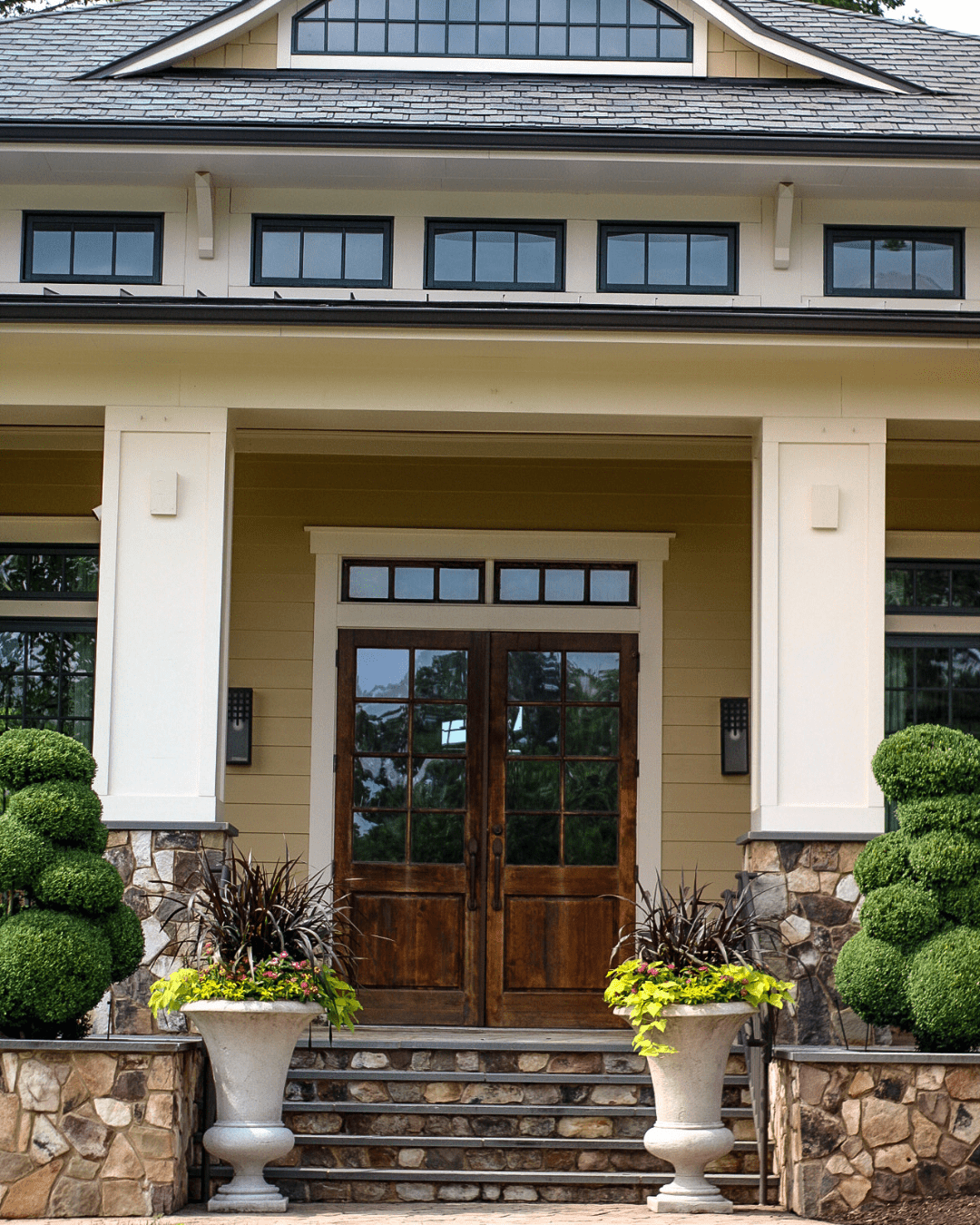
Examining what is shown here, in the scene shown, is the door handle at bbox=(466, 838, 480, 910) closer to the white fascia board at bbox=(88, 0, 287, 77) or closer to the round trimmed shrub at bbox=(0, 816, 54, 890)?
the round trimmed shrub at bbox=(0, 816, 54, 890)

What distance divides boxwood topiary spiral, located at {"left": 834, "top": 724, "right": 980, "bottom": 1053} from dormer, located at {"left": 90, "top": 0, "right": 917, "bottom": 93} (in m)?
4.43

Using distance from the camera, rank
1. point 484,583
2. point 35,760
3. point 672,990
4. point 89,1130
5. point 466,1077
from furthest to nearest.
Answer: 1. point 484,583
2. point 466,1077
3. point 35,760
4. point 672,990
5. point 89,1130

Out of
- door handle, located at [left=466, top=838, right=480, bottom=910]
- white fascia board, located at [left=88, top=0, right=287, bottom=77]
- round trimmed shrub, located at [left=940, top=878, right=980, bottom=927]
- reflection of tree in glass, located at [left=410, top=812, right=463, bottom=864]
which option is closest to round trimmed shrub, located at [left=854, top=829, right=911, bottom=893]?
round trimmed shrub, located at [left=940, top=878, right=980, bottom=927]

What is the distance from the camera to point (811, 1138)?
5.81 metres

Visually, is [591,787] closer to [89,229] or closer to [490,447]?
[490,447]

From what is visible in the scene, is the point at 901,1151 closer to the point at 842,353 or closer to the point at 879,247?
the point at 842,353

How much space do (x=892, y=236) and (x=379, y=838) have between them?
420cm

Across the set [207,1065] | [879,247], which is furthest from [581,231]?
[207,1065]

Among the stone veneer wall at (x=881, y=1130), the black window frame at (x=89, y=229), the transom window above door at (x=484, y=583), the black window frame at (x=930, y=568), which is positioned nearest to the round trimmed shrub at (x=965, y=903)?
the stone veneer wall at (x=881, y=1130)

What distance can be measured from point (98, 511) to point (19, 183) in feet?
5.79

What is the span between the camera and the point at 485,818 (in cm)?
834

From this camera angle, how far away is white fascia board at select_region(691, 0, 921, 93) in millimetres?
8586

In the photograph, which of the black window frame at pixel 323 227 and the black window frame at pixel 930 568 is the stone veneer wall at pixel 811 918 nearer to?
the black window frame at pixel 930 568

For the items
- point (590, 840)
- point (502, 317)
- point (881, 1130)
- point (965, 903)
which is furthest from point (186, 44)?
point (881, 1130)
